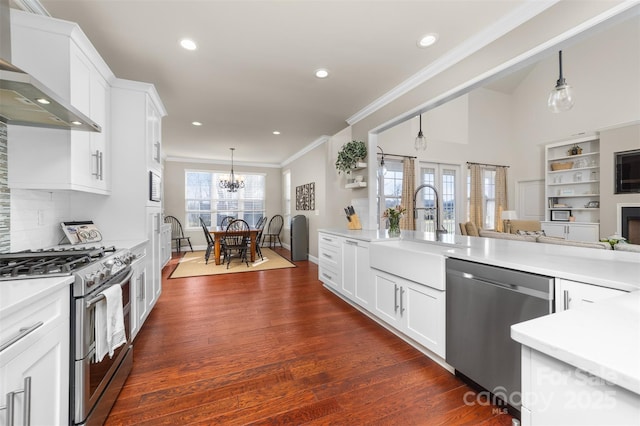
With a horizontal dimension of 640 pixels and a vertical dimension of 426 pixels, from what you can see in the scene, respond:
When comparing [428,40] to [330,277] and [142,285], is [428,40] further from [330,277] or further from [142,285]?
[142,285]

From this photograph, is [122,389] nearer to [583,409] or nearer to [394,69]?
[583,409]

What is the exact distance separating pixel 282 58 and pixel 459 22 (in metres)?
1.54

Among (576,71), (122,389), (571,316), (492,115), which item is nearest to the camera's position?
(571,316)

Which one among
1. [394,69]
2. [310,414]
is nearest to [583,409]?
[310,414]

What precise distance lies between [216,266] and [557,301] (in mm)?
5307

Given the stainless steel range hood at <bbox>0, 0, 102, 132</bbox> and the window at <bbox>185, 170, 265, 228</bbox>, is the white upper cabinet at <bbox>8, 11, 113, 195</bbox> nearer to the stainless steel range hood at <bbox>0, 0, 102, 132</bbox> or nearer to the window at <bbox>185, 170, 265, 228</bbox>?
the stainless steel range hood at <bbox>0, 0, 102, 132</bbox>

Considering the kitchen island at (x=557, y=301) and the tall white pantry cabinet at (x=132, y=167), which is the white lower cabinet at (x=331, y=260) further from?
the tall white pantry cabinet at (x=132, y=167)

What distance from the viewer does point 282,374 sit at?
1.86 metres

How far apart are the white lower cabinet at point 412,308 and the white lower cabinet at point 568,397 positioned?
1.29 metres

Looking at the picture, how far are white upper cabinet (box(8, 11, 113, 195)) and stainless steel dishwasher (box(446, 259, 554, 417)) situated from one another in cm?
285

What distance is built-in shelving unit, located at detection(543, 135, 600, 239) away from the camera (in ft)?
17.5

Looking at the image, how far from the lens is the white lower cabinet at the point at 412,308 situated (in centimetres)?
191

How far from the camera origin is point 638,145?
14.8 feet

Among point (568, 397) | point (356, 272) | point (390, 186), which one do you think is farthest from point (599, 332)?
point (390, 186)
